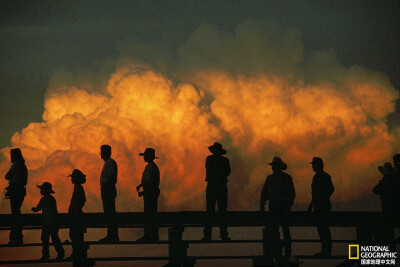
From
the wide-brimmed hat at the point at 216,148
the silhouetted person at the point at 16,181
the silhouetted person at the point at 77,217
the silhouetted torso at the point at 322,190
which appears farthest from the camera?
the silhouetted person at the point at 16,181

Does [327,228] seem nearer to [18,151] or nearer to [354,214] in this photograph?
[354,214]

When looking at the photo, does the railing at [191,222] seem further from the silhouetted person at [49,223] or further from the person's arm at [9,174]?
the person's arm at [9,174]

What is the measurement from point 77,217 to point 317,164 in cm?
522

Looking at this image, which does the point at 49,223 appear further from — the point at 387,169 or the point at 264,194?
the point at 387,169

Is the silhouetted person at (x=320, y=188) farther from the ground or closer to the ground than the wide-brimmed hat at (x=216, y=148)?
closer to the ground

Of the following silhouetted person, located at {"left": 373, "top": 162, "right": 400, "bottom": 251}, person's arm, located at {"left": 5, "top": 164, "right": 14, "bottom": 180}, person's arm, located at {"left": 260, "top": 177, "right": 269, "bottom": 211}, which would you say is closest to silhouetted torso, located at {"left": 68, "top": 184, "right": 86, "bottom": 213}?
person's arm, located at {"left": 5, "top": 164, "right": 14, "bottom": 180}

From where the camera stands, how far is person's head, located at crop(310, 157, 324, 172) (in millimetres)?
19219

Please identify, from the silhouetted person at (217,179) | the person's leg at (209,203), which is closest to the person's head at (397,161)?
the silhouetted person at (217,179)

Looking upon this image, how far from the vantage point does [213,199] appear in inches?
773

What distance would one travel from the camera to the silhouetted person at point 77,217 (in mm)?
19047

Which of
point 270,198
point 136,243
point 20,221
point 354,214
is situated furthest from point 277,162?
point 20,221

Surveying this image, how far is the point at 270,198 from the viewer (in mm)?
19375

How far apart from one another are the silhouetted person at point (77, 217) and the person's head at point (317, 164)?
4959 millimetres

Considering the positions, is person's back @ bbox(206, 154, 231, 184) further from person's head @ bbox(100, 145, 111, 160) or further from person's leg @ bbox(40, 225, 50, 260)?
person's leg @ bbox(40, 225, 50, 260)
